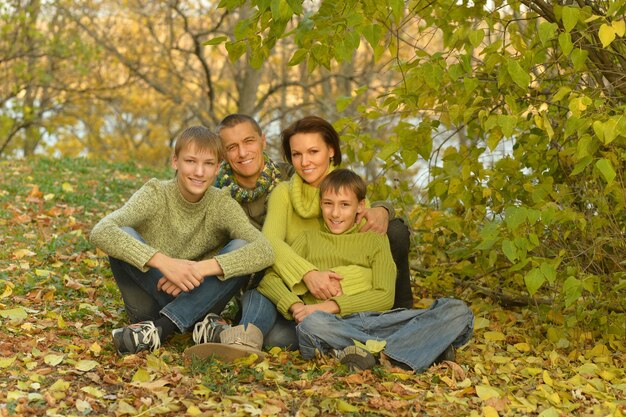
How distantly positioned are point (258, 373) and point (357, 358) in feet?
1.45

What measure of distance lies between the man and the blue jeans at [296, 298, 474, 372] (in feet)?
1.90

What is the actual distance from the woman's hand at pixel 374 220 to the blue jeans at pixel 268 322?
642 millimetres

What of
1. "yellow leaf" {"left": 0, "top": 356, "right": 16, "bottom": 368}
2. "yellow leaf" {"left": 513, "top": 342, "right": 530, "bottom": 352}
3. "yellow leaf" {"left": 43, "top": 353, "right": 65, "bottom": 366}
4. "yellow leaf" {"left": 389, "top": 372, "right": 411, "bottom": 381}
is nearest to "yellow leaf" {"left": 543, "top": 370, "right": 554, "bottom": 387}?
"yellow leaf" {"left": 513, "top": 342, "right": 530, "bottom": 352}

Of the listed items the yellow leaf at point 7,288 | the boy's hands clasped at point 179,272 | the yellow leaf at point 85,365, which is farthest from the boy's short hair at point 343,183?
the yellow leaf at point 7,288

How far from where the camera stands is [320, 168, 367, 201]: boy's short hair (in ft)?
13.1

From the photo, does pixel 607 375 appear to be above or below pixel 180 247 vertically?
below

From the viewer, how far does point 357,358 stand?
343cm

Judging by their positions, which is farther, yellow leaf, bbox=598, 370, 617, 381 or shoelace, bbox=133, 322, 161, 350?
yellow leaf, bbox=598, 370, 617, 381

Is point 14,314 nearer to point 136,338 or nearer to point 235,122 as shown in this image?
point 136,338

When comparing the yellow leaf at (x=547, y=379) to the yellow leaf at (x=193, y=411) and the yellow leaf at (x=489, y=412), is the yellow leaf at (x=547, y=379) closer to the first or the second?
the yellow leaf at (x=489, y=412)

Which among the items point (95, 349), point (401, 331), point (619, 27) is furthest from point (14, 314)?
point (619, 27)

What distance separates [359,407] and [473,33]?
5.55 ft

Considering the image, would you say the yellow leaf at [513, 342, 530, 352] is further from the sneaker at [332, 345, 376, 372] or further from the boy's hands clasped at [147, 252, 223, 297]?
the boy's hands clasped at [147, 252, 223, 297]

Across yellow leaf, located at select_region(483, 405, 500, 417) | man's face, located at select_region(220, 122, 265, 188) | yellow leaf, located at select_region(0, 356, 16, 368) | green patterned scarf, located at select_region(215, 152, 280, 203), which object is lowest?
yellow leaf, located at select_region(483, 405, 500, 417)
